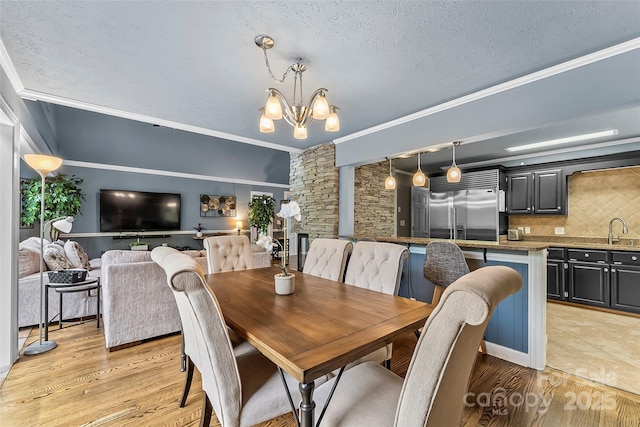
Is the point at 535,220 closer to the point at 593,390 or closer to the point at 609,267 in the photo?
the point at 609,267

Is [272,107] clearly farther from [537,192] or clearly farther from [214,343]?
[537,192]

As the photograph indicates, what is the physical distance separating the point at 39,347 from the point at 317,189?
146 inches

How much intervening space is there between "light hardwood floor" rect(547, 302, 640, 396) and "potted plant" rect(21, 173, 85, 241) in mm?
7188

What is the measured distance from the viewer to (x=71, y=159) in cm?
590

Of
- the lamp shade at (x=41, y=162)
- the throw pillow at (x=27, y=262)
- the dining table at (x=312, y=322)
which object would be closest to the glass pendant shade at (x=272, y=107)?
the dining table at (x=312, y=322)

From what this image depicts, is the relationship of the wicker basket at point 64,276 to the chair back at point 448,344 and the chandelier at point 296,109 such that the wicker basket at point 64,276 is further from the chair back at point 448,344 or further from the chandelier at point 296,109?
the chair back at point 448,344

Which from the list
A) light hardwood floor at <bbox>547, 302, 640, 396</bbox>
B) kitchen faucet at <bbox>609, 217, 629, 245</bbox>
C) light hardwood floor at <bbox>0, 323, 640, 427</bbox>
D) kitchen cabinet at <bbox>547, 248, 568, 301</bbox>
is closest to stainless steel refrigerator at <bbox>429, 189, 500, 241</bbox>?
kitchen cabinet at <bbox>547, 248, 568, 301</bbox>

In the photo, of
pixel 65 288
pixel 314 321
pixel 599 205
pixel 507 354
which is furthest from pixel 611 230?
pixel 65 288

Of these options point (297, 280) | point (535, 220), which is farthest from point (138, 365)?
point (535, 220)

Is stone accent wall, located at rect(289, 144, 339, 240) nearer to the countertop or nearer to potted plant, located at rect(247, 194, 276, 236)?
the countertop

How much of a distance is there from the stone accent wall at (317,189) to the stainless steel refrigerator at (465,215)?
7.94ft

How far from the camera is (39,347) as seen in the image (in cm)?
255

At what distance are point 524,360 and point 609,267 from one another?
243 centimetres

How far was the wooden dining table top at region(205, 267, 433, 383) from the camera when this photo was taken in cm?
102
